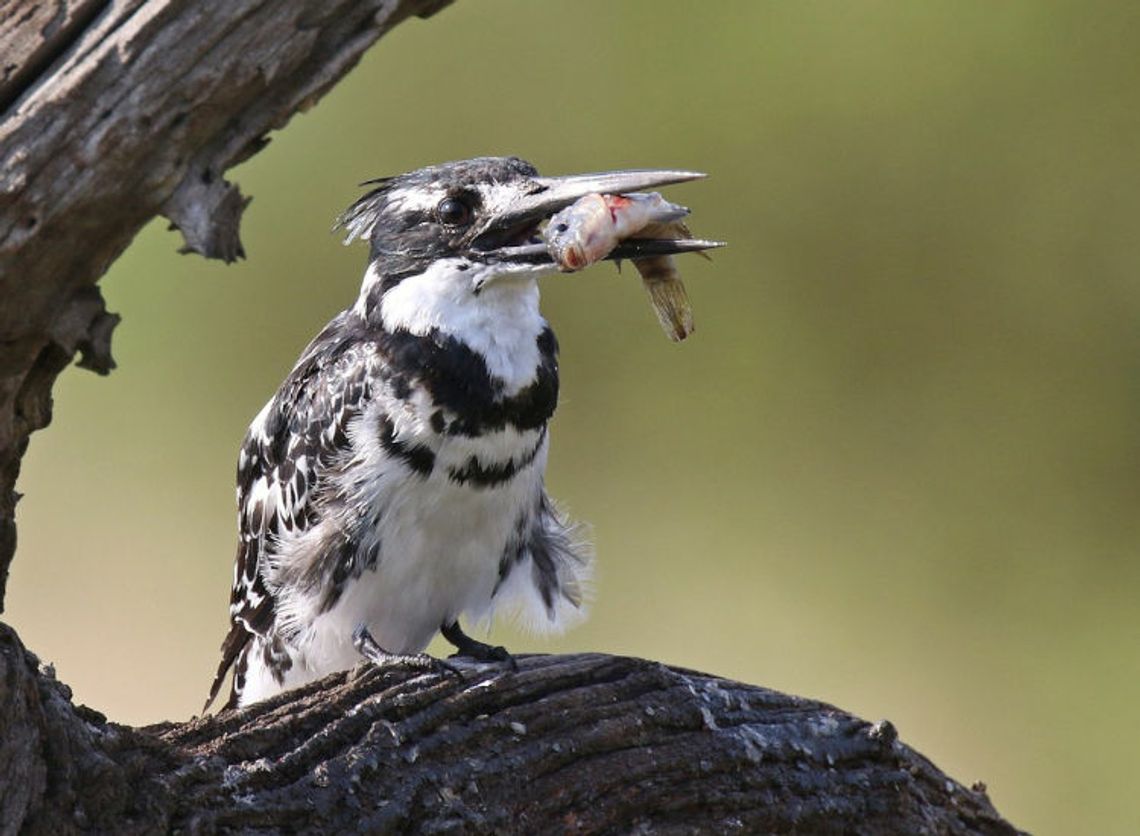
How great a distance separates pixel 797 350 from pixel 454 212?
12.6ft

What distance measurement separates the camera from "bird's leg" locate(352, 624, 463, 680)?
3.12m

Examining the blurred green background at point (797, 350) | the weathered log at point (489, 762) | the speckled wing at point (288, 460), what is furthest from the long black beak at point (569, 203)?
the blurred green background at point (797, 350)

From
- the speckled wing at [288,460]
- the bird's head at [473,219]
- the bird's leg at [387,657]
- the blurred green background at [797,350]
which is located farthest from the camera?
the blurred green background at [797,350]

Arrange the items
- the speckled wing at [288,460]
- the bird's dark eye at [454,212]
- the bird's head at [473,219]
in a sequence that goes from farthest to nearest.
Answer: the speckled wing at [288,460]
the bird's dark eye at [454,212]
the bird's head at [473,219]

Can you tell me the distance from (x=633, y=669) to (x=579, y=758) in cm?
22

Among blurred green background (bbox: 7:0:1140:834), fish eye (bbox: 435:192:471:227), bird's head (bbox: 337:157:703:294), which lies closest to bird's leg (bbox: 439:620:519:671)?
bird's head (bbox: 337:157:703:294)

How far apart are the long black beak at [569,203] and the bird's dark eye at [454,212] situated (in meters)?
0.07

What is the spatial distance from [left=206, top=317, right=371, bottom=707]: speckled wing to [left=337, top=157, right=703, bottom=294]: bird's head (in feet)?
0.66

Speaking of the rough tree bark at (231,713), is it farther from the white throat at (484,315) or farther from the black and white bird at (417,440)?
the white throat at (484,315)

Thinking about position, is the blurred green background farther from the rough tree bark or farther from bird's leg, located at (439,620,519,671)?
the rough tree bark

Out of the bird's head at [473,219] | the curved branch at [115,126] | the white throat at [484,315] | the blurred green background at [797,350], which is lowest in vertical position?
the curved branch at [115,126]

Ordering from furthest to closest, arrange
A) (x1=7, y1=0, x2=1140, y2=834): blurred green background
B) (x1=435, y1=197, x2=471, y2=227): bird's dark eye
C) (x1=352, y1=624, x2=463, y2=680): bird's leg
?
(x1=7, y1=0, x2=1140, y2=834): blurred green background → (x1=435, y1=197, x2=471, y2=227): bird's dark eye → (x1=352, y1=624, x2=463, y2=680): bird's leg

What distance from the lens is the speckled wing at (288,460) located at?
12.5 feet

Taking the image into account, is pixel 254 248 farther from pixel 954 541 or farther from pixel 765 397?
pixel 954 541
